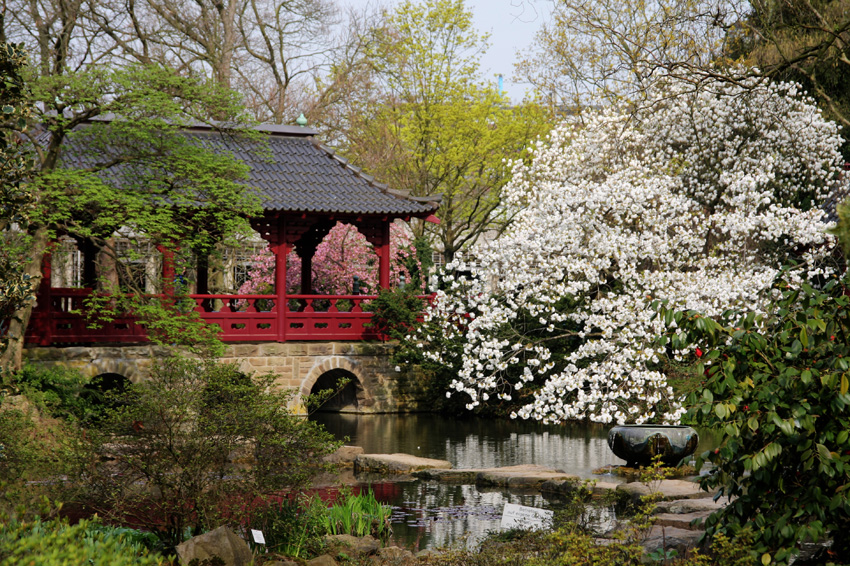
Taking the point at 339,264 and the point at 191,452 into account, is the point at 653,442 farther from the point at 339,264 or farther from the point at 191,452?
the point at 339,264

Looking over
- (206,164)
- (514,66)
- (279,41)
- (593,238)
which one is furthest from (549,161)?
(279,41)

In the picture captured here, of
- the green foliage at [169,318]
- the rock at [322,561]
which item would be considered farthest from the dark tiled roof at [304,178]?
the rock at [322,561]

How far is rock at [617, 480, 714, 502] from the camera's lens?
870 cm

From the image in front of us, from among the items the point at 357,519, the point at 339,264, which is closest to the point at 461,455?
the point at 357,519

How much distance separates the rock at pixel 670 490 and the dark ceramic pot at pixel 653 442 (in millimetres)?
1137

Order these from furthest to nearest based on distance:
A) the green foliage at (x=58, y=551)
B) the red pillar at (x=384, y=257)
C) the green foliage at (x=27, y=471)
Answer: the red pillar at (x=384, y=257)
the green foliage at (x=27, y=471)
the green foliage at (x=58, y=551)

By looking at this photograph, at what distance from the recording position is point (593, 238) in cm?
1414

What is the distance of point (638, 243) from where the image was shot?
14133mm

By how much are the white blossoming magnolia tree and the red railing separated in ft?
4.83

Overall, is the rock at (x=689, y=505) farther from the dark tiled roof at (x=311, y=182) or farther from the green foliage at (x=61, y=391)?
the dark tiled roof at (x=311, y=182)

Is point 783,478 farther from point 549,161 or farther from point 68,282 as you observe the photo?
point 68,282

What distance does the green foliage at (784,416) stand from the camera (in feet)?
16.0

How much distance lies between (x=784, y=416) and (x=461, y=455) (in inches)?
362

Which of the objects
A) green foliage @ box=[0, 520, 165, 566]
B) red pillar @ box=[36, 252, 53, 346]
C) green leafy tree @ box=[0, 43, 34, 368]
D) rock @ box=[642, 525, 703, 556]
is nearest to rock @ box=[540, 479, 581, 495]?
rock @ box=[642, 525, 703, 556]
